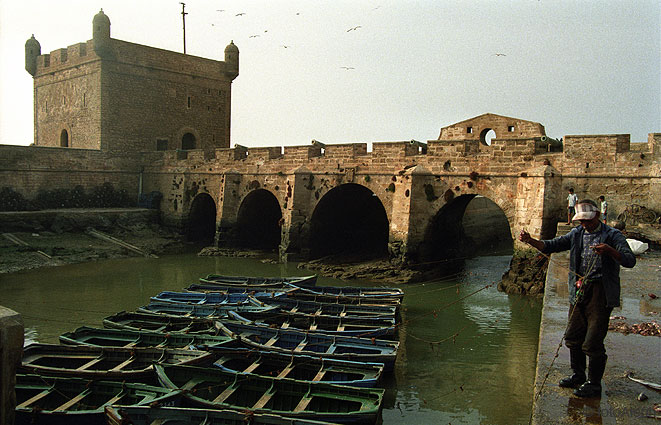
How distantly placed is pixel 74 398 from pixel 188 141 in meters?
27.5

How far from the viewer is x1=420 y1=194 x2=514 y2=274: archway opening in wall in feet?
62.8

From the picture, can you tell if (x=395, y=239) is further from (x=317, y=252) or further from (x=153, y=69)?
(x=153, y=69)

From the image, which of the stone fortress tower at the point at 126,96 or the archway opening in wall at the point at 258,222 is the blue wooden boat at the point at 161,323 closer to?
the archway opening in wall at the point at 258,222

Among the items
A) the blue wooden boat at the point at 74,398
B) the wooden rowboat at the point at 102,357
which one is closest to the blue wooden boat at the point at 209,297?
the wooden rowboat at the point at 102,357

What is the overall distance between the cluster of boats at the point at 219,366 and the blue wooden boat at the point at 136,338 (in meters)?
0.02

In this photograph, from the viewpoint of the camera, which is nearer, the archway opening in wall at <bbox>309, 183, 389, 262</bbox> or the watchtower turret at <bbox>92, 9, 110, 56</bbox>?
the archway opening in wall at <bbox>309, 183, 389, 262</bbox>

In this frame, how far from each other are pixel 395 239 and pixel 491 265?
18.4 ft

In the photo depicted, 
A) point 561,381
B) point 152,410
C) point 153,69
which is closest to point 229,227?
point 153,69

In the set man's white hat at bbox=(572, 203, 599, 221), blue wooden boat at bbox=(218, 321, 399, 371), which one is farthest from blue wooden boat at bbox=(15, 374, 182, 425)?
man's white hat at bbox=(572, 203, 599, 221)

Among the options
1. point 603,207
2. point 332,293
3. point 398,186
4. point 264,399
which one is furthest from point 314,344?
point 398,186

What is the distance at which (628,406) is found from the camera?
4.92 metres

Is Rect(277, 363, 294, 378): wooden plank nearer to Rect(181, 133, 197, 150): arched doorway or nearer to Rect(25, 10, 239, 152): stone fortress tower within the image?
Rect(25, 10, 239, 152): stone fortress tower

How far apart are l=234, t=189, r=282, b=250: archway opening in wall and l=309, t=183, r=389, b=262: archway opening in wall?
3.69 m

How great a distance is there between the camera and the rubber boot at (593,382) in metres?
5.04
